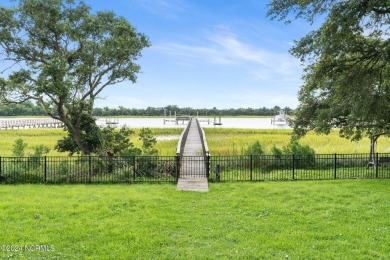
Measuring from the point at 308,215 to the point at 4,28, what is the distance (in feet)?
62.9

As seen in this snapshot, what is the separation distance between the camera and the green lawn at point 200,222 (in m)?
6.27

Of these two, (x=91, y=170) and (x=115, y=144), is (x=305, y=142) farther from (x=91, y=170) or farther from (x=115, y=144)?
(x=91, y=170)

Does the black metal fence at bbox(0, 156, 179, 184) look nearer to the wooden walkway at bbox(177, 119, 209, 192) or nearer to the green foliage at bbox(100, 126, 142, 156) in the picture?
the wooden walkway at bbox(177, 119, 209, 192)

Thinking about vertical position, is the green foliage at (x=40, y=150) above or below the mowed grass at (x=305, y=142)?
above

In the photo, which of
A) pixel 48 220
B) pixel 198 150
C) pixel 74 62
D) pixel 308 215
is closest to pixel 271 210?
pixel 308 215

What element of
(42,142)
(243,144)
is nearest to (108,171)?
(243,144)

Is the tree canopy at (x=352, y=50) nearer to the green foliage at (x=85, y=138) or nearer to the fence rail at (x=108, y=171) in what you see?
the fence rail at (x=108, y=171)

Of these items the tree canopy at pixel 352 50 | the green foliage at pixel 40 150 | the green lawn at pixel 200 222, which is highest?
the tree canopy at pixel 352 50

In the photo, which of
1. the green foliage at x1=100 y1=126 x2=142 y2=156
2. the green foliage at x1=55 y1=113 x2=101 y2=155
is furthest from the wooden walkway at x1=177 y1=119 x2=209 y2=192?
the green foliage at x1=55 y1=113 x2=101 y2=155

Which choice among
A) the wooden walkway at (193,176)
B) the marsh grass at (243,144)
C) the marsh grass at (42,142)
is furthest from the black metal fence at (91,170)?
the marsh grass at (243,144)

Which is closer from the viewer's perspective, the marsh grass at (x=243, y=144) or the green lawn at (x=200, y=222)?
the green lawn at (x=200, y=222)

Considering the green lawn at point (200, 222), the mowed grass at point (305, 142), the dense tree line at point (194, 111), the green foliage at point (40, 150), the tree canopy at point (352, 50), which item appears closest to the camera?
the green lawn at point (200, 222)

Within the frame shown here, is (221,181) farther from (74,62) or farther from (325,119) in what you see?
(74,62)

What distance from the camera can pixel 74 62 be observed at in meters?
20.7
